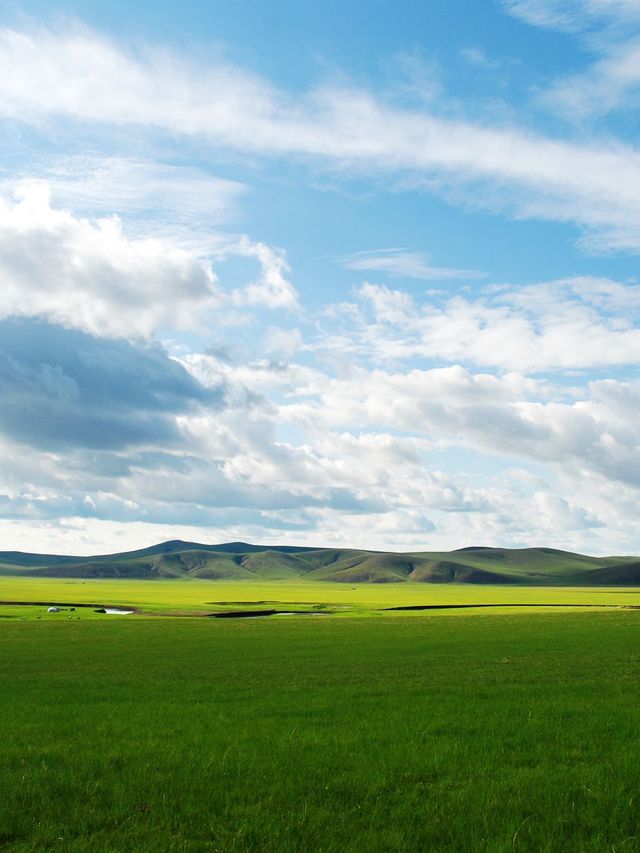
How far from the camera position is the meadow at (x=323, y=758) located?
34.0 ft

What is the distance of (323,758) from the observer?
14.7 m

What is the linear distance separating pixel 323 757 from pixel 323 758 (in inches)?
2.8

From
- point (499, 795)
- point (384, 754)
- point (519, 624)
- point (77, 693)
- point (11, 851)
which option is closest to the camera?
point (11, 851)

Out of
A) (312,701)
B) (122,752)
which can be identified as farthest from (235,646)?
(122,752)

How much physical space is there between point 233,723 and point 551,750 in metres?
8.21

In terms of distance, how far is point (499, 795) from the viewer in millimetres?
12055

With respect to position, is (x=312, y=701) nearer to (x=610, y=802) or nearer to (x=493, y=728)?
(x=493, y=728)

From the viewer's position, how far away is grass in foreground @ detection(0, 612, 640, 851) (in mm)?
10383

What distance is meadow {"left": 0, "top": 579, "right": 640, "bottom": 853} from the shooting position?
408 inches

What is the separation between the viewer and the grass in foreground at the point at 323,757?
1038 centimetres

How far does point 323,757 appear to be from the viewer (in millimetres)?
14797

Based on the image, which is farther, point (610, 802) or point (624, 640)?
point (624, 640)

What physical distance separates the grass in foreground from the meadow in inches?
1.9

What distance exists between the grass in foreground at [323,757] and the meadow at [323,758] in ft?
0.16
